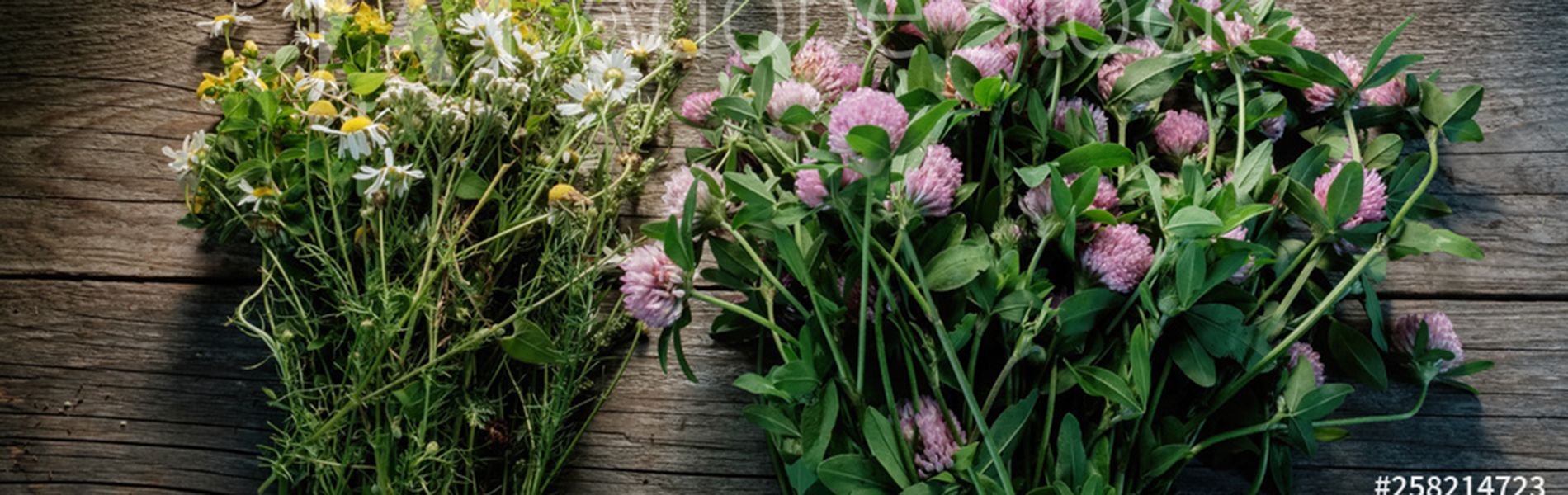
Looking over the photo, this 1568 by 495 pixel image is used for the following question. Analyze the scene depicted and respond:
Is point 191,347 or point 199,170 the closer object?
point 199,170

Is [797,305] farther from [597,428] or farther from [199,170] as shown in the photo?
[199,170]

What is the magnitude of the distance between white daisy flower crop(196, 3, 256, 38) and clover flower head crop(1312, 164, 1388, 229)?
1.22 metres

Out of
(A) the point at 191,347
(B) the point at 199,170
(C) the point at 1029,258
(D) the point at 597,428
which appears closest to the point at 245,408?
(A) the point at 191,347

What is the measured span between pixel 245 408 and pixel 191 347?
0.11 meters

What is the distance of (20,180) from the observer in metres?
1.03

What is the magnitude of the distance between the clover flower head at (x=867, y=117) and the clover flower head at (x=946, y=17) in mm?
225

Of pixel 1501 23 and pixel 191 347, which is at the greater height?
pixel 1501 23

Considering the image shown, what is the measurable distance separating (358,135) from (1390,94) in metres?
1.10

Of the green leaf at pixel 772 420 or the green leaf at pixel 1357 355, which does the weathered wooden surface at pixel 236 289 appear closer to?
the green leaf at pixel 1357 355

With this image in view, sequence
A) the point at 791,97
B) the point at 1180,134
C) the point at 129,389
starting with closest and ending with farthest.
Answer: the point at 791,97, the point at 1180,134, the point at 129,389

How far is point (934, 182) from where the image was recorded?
0.67 m

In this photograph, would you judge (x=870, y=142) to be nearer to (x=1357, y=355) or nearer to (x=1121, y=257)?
(x=1121, y=257)

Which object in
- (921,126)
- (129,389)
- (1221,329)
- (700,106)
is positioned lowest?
(129,389)

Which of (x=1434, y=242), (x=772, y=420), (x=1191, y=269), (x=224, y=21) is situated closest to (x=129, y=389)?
(x=224, y=21)
